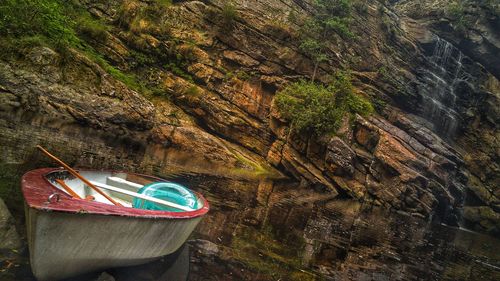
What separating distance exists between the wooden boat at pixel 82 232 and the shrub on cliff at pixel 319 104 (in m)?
20.8

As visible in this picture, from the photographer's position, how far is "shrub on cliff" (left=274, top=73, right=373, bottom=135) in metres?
25.8

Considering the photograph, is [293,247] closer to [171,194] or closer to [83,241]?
[171,194]

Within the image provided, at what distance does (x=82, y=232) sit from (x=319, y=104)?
23499 mm

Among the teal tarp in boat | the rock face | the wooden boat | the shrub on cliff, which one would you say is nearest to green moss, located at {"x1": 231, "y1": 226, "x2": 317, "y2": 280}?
the teal tarp in boat

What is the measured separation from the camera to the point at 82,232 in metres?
4.43

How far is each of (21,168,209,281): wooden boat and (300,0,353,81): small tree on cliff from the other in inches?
1027

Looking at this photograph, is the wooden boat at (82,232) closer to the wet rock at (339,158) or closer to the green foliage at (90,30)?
the wet rock at (339,158)

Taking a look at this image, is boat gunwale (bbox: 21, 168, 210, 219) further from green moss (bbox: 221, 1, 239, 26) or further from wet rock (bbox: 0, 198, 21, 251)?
green moss (bbox: 221, 1, 239, 26)

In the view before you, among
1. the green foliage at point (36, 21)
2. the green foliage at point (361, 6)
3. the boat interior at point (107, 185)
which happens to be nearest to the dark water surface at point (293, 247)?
the boat interior at point (107, 185)

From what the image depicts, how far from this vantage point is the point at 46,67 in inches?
766

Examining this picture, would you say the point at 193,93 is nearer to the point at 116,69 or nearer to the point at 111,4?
the point at 116,69

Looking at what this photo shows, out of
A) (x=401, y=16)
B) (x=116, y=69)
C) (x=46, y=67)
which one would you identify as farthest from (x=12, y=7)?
(x=401, y=16)

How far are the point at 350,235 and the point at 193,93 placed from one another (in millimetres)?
16857

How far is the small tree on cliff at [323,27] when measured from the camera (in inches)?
1184
